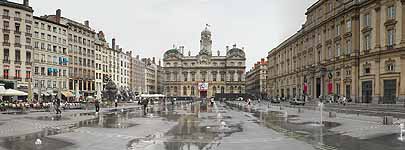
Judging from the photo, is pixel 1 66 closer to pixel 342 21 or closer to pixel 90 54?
pixel 90 54

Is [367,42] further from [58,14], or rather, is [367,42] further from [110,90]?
[58,14]

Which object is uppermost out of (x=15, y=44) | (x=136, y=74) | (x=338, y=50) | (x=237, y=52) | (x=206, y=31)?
(x=206, y=31)

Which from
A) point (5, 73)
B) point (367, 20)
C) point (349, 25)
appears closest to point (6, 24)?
point (5, 73)

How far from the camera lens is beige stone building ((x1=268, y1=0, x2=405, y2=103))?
48344mm

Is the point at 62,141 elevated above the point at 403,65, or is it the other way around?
the point at 403,65

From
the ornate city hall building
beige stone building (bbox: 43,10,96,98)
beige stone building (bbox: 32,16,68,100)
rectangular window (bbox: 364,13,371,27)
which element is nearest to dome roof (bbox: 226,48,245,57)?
the ornate city hall building

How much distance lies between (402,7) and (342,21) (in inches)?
687

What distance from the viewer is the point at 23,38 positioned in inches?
2817

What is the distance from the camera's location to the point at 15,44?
70.2 meters

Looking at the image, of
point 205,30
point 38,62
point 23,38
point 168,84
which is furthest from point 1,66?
point 205,30

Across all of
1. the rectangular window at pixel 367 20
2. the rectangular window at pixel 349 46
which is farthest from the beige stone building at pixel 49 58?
the rectangular window at pixel 367 20

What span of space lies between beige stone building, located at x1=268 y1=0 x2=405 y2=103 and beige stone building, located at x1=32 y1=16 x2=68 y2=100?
55781 millimetres

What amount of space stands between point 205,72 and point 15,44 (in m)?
113

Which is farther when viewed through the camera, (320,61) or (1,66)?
(320,61)
